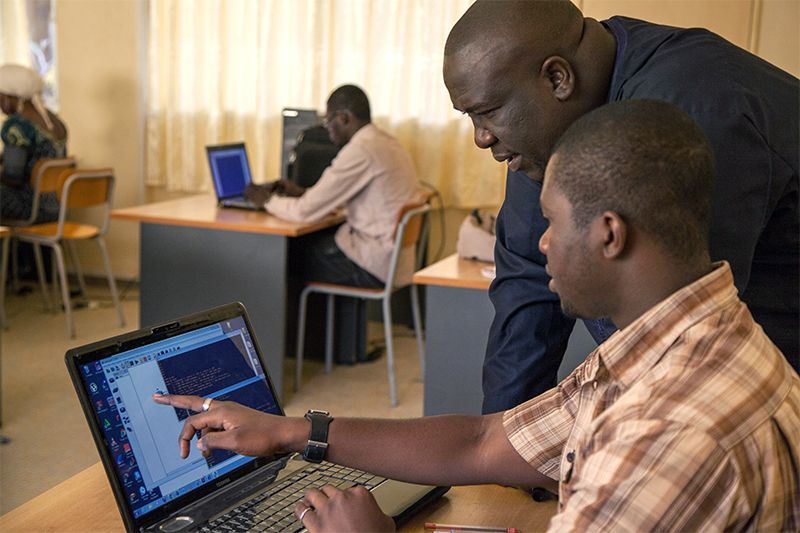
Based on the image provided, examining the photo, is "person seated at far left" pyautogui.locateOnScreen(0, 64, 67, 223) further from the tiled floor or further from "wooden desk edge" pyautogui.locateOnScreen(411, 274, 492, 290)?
"wooden desk edge" pyautogui.locateOnScreen(411, 274, 492, 290)

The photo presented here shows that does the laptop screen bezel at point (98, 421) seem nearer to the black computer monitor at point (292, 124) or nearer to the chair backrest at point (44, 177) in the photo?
the black computer monitor at point (292, 124)

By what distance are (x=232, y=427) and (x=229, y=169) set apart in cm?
327

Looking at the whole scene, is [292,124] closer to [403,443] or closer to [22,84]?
[22,84]

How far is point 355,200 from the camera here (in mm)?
4051

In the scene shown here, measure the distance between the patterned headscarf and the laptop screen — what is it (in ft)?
5.09

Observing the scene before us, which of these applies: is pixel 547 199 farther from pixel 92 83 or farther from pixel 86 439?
pixel 92 83

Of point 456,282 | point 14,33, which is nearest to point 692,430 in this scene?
point 456,282

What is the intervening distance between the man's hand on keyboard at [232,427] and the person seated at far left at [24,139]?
405 cm

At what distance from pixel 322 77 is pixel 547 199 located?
430 centimetres

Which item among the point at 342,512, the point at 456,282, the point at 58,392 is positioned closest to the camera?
the point at 342,512

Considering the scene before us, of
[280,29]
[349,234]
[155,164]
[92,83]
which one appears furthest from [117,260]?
[349,234]

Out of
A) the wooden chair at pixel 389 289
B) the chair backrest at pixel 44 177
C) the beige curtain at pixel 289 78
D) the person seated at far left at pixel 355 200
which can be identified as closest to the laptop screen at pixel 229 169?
the person seated at far left at pixel 355 200

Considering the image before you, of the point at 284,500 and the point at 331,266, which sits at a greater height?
the point at 284,500

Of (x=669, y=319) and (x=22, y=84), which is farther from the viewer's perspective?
(x=22, y=84)
